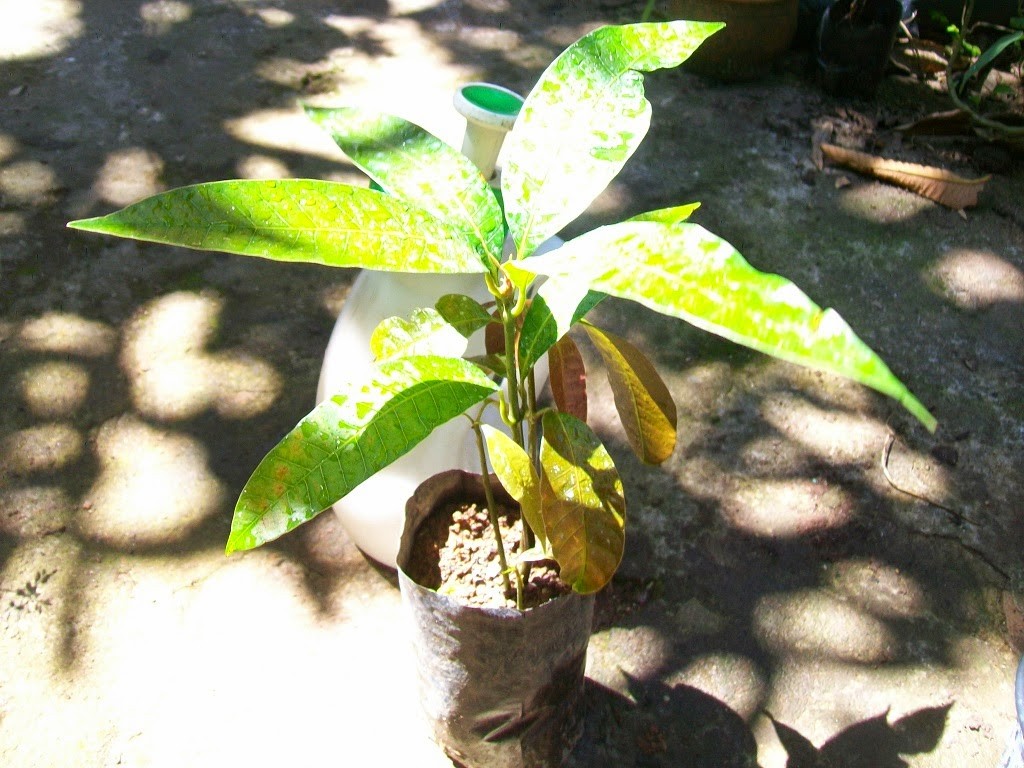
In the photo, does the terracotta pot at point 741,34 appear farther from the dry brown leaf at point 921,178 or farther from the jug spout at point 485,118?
the jug spout at point 485,118

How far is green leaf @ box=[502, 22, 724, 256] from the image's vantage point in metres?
0.95

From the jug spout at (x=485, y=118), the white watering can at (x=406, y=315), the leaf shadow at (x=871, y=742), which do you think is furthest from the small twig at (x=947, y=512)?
the jug spout at (x=485, y=118)

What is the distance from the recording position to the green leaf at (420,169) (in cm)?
98

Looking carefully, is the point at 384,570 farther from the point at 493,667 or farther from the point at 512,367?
the point at 512,367

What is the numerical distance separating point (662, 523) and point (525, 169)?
110cm

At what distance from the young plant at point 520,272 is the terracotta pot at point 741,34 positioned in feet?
7.33

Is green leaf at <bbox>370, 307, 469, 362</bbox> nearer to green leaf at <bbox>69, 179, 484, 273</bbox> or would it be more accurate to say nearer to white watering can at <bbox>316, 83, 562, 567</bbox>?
green leaf at <bbox>69, 179, 484, 273</bbox>

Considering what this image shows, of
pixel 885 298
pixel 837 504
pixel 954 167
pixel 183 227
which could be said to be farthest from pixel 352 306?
pixel 954 167

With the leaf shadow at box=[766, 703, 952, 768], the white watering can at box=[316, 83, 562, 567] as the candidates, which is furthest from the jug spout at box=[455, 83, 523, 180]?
the leaf shadow at box=[766, 703, 952, 768]

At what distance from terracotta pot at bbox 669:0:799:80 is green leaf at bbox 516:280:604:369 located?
2364 mm

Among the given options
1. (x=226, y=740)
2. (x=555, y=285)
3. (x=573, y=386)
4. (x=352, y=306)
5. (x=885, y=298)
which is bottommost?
(x=226, y=740)

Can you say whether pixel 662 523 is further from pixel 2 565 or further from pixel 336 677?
pixel 2 565

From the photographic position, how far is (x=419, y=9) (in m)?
3.42

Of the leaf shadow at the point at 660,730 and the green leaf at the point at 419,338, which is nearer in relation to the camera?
the green leaf at the point at 419,338
